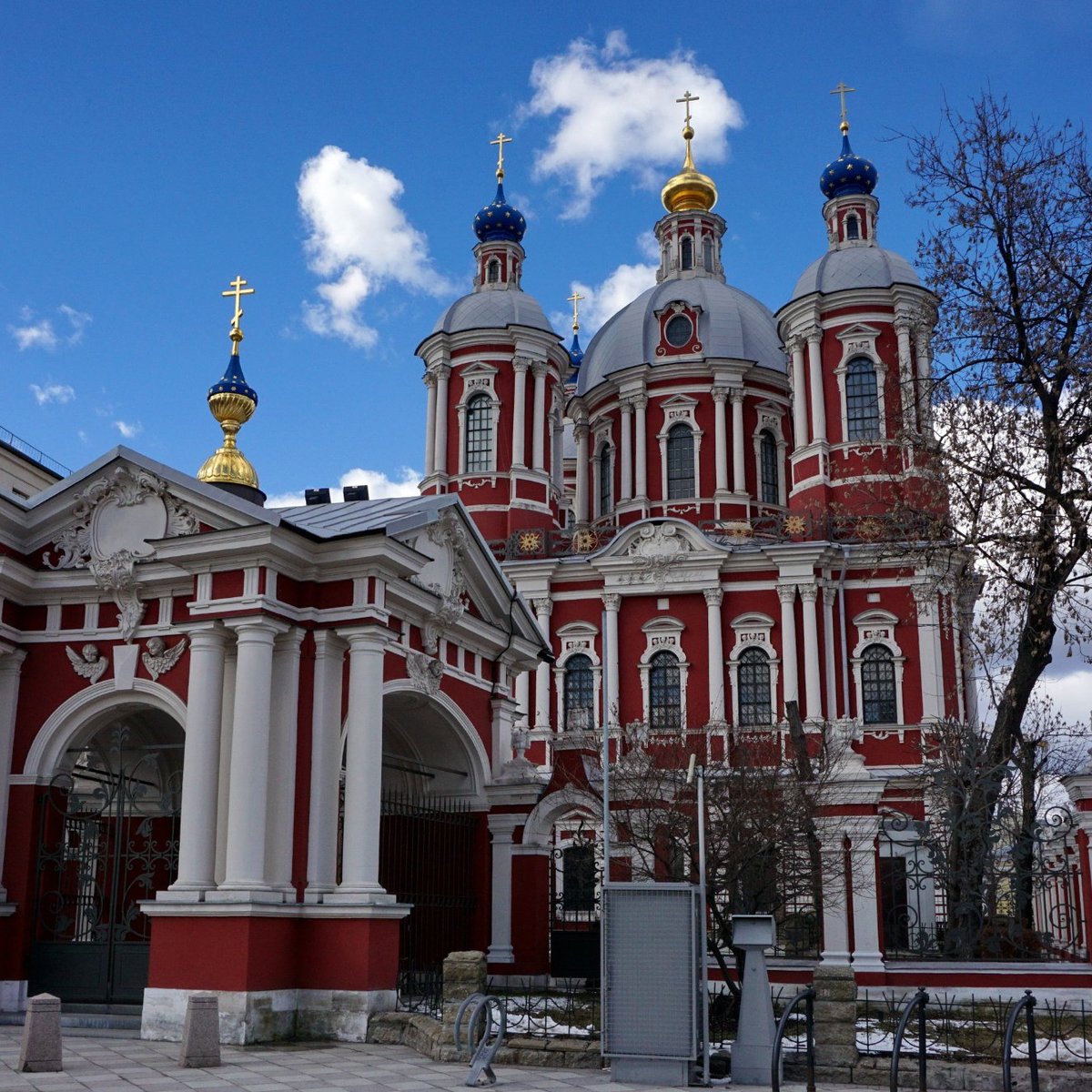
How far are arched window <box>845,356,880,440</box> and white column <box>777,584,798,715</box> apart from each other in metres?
4.55

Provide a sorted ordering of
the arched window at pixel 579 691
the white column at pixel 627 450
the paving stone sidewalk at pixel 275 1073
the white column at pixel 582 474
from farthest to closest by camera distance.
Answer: the white column at pixel 582 474 → the white column at pixel 627 450 → the arched window at pixel 579 691 → the paving stone sidewalk at pixel 275 1073

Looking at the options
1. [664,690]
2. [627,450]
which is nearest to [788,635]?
[664,690]

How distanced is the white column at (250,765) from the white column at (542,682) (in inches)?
726

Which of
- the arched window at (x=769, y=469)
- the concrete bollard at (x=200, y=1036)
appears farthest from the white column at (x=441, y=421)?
the concrete bollard at (x=200, y=1036)

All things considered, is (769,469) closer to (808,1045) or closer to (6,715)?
(6,715)

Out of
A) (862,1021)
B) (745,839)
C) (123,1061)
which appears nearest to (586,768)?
(745,839)

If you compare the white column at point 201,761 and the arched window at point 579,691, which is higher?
the arched window at point 579,691

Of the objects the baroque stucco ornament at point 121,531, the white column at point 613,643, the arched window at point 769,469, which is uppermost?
the arched window at point 769,469

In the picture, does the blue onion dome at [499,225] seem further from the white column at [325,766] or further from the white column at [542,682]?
the white column at [325,766]

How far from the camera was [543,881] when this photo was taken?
1884cm

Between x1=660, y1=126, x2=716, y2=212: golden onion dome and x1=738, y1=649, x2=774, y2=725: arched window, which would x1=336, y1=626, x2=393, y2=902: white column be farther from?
x1=660, y1=126, x2=716, y2=212: golden onion dome

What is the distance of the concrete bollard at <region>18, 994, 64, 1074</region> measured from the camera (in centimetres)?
1126

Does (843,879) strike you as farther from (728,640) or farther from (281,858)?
(728,640)

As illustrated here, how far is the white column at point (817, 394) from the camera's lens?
33.7 metres
